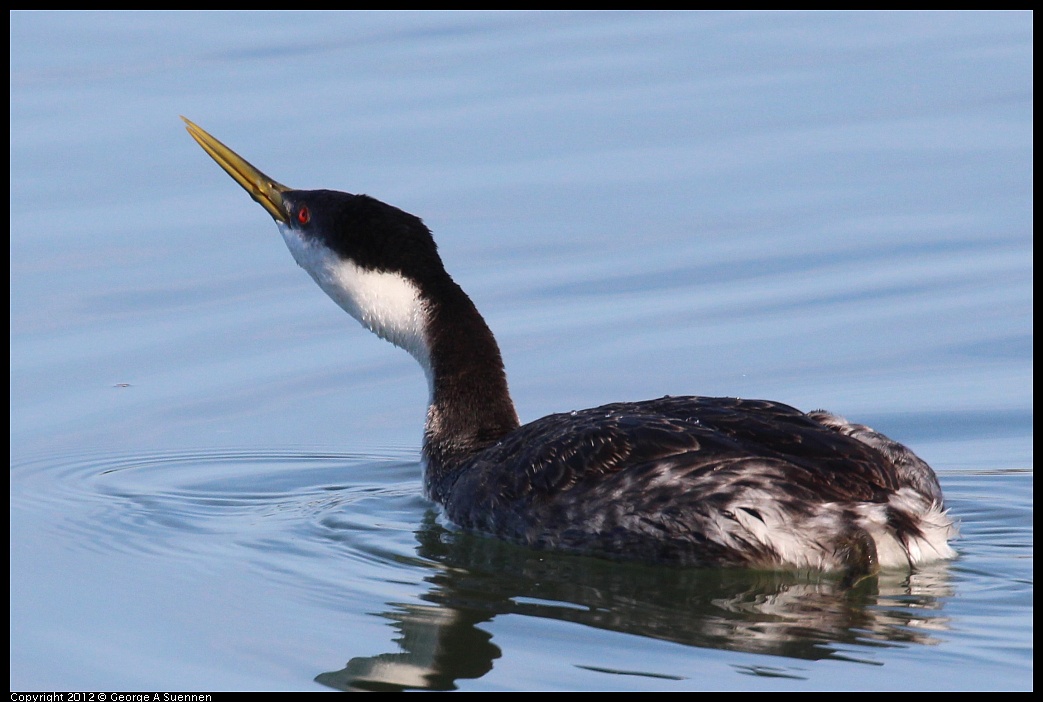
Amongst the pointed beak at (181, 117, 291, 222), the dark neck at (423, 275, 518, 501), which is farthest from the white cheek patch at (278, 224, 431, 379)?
the pointed beak at (181, 117, 291, 222)

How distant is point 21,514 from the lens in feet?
30.8

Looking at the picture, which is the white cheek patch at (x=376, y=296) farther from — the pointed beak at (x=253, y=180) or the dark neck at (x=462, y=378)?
the pointed beak at (x=253, y=180)

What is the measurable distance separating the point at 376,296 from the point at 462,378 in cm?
61

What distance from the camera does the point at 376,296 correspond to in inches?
377

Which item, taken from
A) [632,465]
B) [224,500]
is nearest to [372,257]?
[224,500]

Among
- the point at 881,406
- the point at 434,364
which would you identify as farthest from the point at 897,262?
the point at 434,364

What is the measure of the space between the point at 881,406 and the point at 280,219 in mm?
3474

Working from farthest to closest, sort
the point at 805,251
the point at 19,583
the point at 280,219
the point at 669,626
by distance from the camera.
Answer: the point at 805,251 < the point at 280,219 < the point at 19,583 < the point at 669,626

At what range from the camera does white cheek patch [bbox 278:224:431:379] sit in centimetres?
949

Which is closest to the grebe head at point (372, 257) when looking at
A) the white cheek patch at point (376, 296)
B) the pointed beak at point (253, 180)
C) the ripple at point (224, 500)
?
the white cheek patch at point (376, 296)

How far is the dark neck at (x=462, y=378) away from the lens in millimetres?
9383

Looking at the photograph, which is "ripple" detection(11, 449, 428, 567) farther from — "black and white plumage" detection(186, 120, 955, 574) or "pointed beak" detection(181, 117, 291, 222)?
"pointed beak" detection(181, 117, 291, 222)

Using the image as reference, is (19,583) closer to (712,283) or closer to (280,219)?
(280,219)

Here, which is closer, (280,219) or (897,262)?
(280,219)
